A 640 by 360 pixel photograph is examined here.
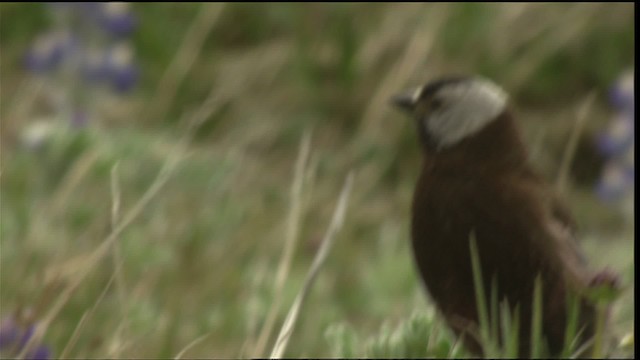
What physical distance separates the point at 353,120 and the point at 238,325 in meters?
1.86

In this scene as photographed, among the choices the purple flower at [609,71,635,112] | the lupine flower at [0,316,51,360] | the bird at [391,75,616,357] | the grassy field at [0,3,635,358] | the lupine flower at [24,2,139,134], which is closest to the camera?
the lupine flower at [0,316,51,360]

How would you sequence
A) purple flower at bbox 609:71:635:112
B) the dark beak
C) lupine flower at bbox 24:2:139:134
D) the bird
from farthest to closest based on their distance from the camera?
1. purple flower at bbox 609:71:635:112
2. lupine flower at bbox 24:2:139:134
3. the dark beak
4. the bird

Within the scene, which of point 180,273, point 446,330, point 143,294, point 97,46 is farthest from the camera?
point 97,46

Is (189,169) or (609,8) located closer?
(189,169)

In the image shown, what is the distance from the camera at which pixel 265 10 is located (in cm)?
499

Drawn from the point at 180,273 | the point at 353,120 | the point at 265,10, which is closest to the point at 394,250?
the point at 180,273

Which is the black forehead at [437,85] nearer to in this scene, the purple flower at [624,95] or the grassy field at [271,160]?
the grassy field at [271,160]

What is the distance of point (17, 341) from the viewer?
2012 mm

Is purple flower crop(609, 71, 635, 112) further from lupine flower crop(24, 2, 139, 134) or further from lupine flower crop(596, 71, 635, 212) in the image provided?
lupine flower crop(24, 2, 139, 134)

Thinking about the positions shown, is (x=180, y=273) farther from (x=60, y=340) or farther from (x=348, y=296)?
(x=60, y=340)

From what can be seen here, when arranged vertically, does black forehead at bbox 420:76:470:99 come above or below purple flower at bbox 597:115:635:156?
above

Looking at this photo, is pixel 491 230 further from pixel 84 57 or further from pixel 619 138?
pixel 619 138

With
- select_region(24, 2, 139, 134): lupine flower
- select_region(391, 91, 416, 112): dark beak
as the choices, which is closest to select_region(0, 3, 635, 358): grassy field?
select_region(24, 2, 139, 134): lupine flower

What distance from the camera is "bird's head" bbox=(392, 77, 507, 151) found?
97.9 inches
